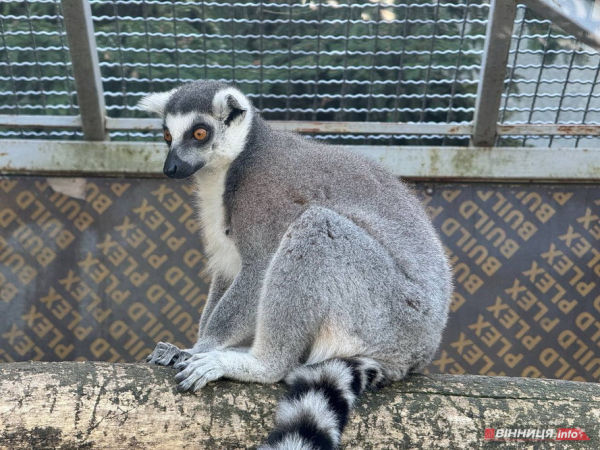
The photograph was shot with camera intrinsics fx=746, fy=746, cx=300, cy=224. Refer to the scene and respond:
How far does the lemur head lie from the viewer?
15.2ft

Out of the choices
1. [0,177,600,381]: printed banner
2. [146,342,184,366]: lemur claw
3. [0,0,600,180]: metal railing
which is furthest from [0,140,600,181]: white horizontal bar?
[146,342,184,366]: lemur claw

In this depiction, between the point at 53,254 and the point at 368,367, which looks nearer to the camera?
the point at 368,367

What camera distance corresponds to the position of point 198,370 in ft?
11.9

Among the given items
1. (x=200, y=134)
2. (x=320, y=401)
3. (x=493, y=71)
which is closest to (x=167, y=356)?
(x=320, y=401)

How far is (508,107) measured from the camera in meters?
6.25

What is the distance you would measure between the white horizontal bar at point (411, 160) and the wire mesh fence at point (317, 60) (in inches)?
7.0

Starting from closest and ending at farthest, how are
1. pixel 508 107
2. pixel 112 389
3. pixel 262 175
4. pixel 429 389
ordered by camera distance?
pixel 112 389 < pixel 429 389 < pixel 262 175 < pixel 508 107

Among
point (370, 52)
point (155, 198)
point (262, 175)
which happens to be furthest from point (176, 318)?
point (370, 52)

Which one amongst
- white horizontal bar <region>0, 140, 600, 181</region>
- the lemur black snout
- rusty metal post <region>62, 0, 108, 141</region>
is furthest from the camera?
white horizontal bar <region>0, 140, 600, 181</region>

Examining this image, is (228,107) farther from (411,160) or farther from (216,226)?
(411,160)

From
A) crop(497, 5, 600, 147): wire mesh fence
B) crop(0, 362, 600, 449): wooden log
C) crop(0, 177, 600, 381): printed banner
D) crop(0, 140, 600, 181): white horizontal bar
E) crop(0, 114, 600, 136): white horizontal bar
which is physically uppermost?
crop(497, 5, 600, 147): wire mesh fence

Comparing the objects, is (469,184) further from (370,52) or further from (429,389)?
(429,389)

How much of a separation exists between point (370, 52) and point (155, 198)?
2.17 metres

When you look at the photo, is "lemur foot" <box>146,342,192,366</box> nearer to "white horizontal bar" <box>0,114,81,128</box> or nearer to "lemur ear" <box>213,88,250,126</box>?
"lemur ear" <box>213,88,250,126</box>
